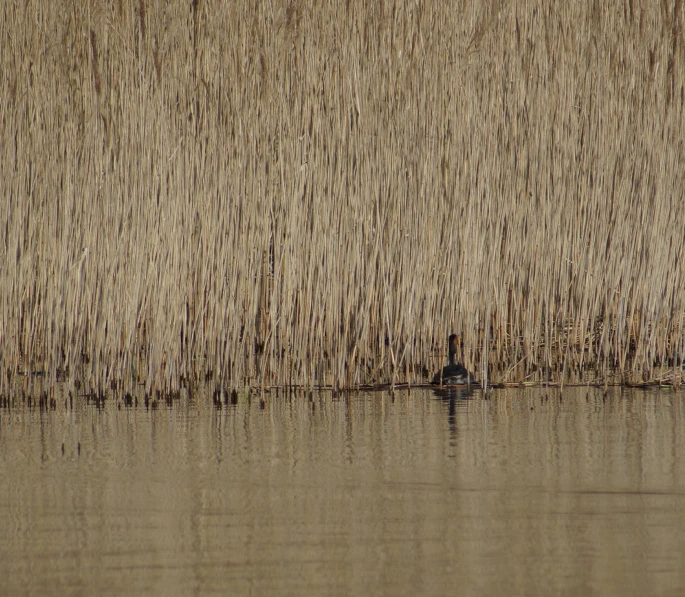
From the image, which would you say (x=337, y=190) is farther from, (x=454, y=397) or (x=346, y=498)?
(x=346, y=498)

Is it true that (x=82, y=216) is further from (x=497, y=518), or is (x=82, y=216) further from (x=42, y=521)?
(x=497, y=518)

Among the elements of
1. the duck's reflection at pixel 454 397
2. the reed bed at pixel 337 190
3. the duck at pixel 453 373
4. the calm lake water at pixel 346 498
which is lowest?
the calm lake water at pixel 346 498

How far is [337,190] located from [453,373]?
112 cm

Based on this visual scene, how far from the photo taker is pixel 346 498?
4062 millimetres

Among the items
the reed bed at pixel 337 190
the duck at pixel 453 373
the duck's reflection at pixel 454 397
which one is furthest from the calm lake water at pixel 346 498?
the reed bed at pixel 337 190

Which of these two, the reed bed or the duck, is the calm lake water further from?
the reed bed

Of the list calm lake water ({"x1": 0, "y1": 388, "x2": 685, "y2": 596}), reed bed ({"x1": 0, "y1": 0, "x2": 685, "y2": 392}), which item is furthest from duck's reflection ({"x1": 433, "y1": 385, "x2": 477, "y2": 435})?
reed bed ({"x1": 0, "y1": 0, "x2": 685, "y2": 392})

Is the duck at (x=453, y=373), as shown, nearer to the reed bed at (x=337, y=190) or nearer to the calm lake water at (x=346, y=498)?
the reed bed at (x=337, y=190)

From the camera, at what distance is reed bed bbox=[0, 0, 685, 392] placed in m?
6.22

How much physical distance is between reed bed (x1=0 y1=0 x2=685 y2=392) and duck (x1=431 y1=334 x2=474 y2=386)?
0.15 metres

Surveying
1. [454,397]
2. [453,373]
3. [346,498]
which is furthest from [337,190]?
[346,498]

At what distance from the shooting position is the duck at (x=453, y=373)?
20.8ft

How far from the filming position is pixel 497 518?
12.4 feet

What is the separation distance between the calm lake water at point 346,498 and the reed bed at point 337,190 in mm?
457
